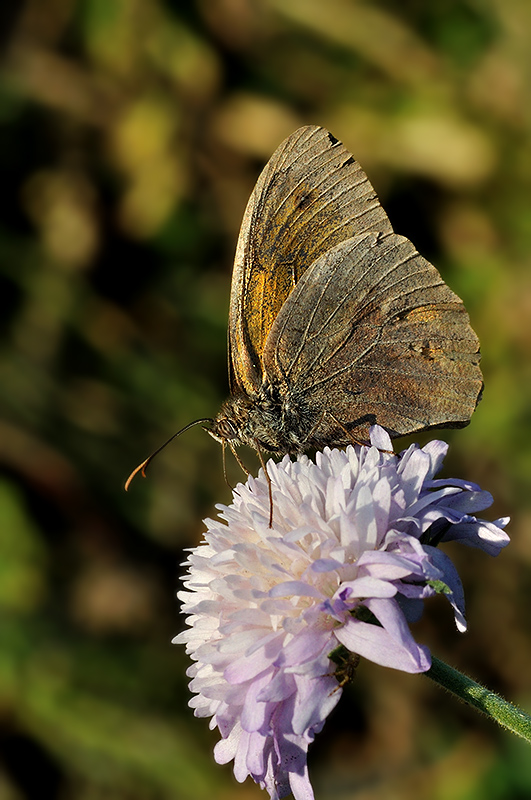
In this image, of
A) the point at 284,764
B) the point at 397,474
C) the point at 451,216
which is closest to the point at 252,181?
the point at 451,216

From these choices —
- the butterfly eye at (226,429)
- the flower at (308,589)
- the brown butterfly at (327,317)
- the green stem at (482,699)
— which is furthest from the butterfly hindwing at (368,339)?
the green stem at (482,699)

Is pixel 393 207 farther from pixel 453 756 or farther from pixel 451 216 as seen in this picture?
pixel 453 756

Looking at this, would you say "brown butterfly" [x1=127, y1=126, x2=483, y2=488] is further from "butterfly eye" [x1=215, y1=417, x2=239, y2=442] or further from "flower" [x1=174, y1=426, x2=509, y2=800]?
"flower" [x1=174, y1=426, x2=509, y2=800]

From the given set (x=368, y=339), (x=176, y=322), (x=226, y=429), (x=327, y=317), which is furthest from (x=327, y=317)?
(x=176, y=322)

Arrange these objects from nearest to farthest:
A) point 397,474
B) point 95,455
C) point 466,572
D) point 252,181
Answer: point 397,474
point 466,572
point 95,455
point 252,181

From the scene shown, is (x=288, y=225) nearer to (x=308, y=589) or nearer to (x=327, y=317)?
(x=327, y=317)
